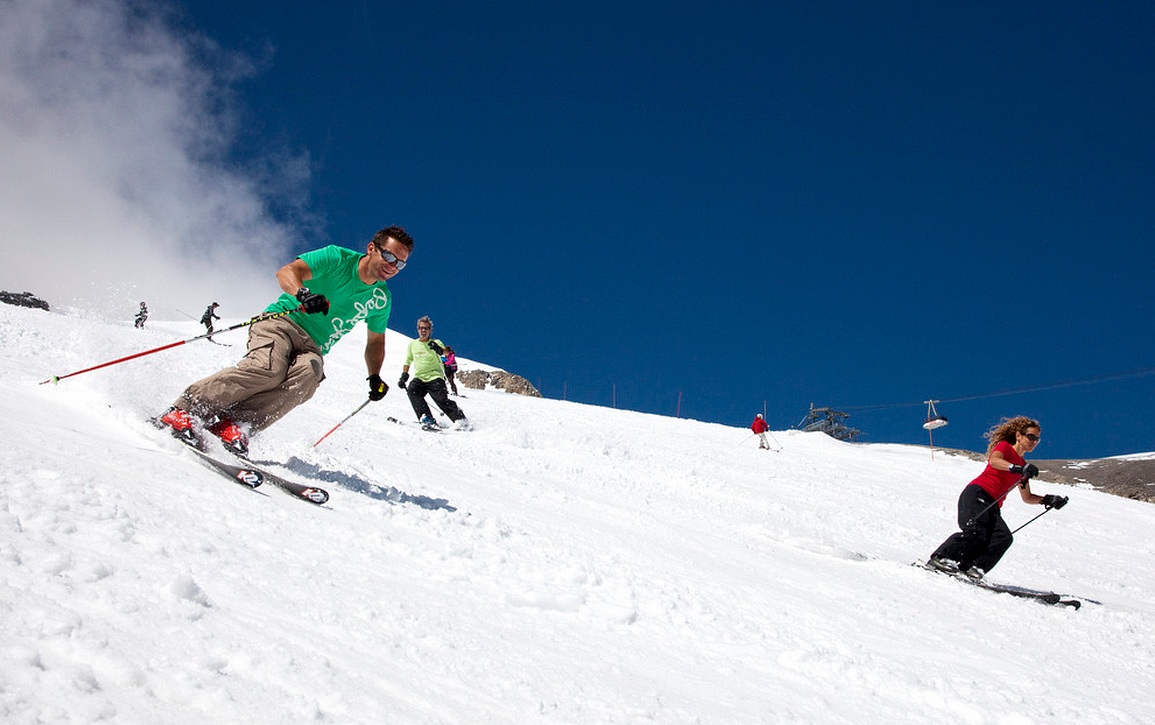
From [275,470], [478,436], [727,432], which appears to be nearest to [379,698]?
[275,470]

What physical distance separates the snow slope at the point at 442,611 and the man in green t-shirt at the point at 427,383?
471 cm

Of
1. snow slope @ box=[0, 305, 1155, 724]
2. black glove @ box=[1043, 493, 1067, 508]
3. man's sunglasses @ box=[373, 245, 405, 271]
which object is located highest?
man's sunglasses @ box=[373, 245, 405, 271]

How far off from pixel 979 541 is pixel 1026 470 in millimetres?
802

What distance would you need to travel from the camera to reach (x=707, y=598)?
125 inches

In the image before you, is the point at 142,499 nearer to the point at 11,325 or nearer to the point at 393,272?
the point at 393,272

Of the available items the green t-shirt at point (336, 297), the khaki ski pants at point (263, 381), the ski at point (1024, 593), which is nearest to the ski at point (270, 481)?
the khaki ski pants at point (263, 381)

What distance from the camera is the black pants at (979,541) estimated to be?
5.85 metres

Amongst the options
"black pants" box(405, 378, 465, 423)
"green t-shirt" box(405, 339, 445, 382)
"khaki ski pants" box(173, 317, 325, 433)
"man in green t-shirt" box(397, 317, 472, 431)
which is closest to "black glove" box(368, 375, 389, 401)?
"khaki ski pants" box(173, 317, 325, 433)

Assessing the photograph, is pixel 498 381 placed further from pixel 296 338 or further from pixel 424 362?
pixel 296 338

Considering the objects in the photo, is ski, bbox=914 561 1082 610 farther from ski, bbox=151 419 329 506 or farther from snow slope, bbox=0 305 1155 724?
ski, bbox=151 419 329 506

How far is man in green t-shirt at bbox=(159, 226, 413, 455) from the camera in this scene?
4.40 meters

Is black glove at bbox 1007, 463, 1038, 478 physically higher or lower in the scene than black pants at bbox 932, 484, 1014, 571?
higher

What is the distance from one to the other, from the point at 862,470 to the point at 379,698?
44.5 feet

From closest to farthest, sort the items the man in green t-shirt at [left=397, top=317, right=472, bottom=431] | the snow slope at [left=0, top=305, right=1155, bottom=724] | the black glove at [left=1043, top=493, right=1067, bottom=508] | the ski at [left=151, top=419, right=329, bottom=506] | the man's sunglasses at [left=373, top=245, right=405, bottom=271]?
the snow slope at [left=0, top=305, right=1155, bottom=724], the ski at [left=151, top=419, right=329, bottom=506], the man's sunglasses at [left=373, top=245, right=405, bottom=271], the black glove at [left=1043, top=493, right=1067, bottom=508], the man in green t-shirt at [left=397, top=317, right=472, bottom=431]
